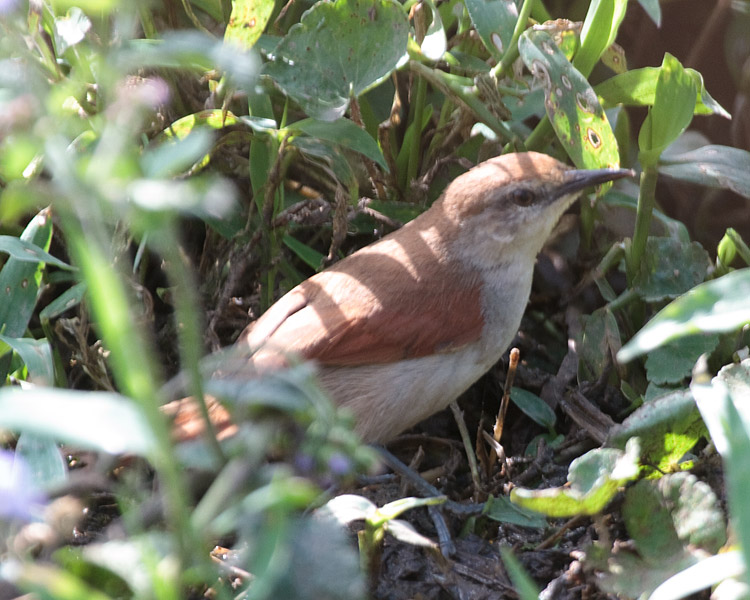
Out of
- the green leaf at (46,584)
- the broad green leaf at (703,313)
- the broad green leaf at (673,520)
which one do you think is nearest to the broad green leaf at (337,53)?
the broad green leaf at (673,520)

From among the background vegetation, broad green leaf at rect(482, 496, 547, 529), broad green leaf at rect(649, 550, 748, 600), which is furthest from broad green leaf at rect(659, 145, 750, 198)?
broad green leaf at rect(649, 550, 748, 600)

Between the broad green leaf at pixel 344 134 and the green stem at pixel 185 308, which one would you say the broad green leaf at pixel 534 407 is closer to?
the broad green leaf at pixel 344 134

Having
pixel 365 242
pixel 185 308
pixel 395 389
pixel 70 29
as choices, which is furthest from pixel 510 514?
pixel 70 29

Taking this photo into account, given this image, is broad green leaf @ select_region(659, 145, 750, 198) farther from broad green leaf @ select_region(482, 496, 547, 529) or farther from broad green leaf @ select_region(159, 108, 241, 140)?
broad green leaf @ select_region(159, 108, 241, 140)

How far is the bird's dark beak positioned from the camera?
2.78m

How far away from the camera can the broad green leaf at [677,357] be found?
2631mm

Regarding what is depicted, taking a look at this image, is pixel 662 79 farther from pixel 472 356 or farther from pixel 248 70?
pixel 248 70

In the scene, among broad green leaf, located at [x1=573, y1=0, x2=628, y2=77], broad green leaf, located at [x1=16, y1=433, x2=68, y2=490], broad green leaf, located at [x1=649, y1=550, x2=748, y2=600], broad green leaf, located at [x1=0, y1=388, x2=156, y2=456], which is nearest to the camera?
broad green leaf, located at [x1=0, y1=388, x2=156, y2=456]

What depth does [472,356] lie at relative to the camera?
2.79 meters

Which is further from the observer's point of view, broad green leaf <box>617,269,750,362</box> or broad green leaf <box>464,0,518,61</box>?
broad green leaf <box>464,0,518,61</box>

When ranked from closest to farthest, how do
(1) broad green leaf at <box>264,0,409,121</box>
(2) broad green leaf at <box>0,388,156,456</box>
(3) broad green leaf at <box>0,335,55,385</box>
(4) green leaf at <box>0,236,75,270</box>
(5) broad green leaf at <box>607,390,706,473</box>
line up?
(2) broad green leaf at <box>0,388,156,456</box> < (5) broad green leaf at <box>607,390,706,473</box> < (3) broad green leaf at <box>0,335,55,385</box> < (4) green leaf at <box>0,236,75,270</box> < (1) broad green leaf at <box>264,0,409,121</box>

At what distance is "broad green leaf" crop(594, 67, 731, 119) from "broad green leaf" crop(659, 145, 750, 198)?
147 mm

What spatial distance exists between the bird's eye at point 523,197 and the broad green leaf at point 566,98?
0.63ft

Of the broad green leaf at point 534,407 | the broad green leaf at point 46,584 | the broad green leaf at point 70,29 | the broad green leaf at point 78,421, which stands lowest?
the broad green leaf at point 534,407
